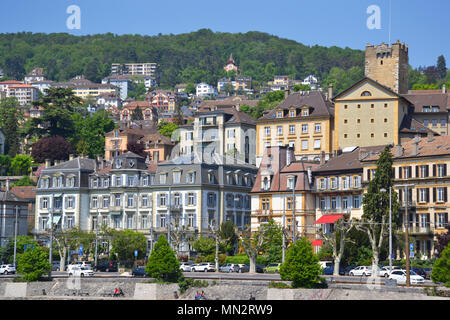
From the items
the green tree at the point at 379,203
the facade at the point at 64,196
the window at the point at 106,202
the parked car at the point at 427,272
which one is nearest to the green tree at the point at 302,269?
the parked car at the point at 427,272

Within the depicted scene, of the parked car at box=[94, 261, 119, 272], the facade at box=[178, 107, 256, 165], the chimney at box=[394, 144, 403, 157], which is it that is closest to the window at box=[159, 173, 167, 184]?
the facade at box=[178, 107, 256, 165]

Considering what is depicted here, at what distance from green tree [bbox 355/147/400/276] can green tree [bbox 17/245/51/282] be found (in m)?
30.9

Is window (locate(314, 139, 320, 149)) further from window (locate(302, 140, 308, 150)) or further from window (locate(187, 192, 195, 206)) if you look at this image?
window (locate(187, 192, 195, 206))

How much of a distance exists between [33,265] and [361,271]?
31.4 metres

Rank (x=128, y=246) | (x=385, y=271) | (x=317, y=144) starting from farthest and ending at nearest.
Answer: (x=317, y=144) < (x=128, y=246) < (x=385, y=271)

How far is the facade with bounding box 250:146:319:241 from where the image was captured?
109500 millimetres

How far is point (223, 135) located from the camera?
149 metres

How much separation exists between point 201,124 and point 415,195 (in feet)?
198

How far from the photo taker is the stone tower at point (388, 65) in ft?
454

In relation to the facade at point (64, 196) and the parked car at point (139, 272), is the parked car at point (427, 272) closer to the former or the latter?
the parked car at point (139, 272)

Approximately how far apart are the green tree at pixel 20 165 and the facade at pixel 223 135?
37286 millimetres

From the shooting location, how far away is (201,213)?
119 meters

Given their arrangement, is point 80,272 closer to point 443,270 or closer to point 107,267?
point 107,267

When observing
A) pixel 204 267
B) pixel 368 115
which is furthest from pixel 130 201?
pixel 368 115
